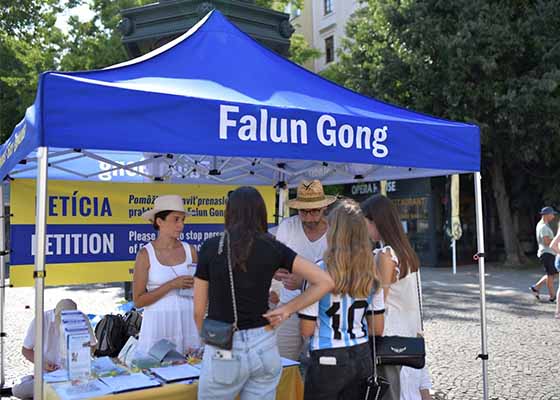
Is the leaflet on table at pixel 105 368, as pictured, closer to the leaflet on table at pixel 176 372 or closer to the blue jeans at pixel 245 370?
the leaflet on table at pixel 176 372

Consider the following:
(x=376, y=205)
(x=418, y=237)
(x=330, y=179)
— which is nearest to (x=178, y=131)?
(x=376, y=205)

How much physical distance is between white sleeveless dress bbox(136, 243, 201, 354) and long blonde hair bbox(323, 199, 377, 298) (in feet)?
4.25

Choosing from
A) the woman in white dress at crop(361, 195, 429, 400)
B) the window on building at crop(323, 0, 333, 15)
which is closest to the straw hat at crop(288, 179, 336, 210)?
the woman in white dress at crop(361, 195, 429, 400)

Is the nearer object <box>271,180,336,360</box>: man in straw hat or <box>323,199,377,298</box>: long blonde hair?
<box>323,199,377,298</box>: long blonde hair

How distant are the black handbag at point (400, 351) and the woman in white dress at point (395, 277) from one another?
185mm

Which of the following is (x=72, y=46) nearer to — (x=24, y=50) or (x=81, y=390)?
(x=24, y=50)

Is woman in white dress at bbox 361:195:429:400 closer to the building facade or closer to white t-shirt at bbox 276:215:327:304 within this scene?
white t-shirt at bbox 276:215:327:304

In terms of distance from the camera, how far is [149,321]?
363 cm

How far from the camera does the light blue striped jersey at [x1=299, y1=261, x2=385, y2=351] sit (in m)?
2.80

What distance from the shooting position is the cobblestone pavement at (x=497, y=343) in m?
5.24

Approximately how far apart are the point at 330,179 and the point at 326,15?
23930 mm

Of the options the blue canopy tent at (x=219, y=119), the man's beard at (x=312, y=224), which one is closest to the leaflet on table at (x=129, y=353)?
the blue canopy tent at (x=219, y=119)

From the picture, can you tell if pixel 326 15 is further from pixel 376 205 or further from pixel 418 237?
pixel 376 205

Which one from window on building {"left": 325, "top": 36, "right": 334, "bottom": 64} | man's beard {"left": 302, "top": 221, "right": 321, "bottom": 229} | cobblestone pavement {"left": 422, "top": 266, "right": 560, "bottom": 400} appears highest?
window on building {"left": 325, "top": 36, "right": 334, "bottom": 64}
